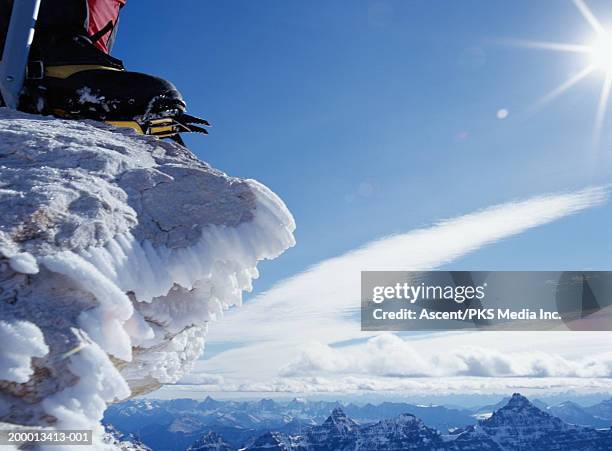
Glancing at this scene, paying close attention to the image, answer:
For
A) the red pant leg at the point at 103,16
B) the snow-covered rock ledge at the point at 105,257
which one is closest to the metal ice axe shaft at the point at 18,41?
the snow-covered rock ledge at the point at 105,257

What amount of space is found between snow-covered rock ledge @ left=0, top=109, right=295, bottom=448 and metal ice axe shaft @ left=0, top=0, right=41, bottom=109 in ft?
1.13

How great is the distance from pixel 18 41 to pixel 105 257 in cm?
209

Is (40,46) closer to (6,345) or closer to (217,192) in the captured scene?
(217,192)

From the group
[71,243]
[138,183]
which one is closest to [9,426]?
[71,243]

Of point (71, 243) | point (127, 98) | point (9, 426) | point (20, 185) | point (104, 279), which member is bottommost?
point (9, 426)

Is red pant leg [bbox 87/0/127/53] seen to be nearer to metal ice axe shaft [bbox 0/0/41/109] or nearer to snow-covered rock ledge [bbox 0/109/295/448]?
metal ice axe shaft [bbox 0/0/41/109]

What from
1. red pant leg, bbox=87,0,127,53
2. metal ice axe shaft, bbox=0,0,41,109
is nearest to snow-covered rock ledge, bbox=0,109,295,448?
metal ice axe shaft, bbox=0,0,41,109

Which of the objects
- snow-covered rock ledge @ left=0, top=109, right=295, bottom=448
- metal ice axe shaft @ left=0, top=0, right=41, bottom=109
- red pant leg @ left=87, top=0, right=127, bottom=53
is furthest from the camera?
red pant leg @ left=87, top=0, right=127, bottom=53

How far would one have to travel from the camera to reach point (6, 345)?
1491 millimetres

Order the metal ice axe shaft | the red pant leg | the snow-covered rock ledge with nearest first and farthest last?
the snow-covered rock ledge
the metal ice axe shaft
the red pant leg

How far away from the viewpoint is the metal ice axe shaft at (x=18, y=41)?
3.29 meters

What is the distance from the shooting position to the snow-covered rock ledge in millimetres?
1570

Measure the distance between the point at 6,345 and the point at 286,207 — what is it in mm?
1319

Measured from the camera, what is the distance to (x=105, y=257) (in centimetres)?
191
